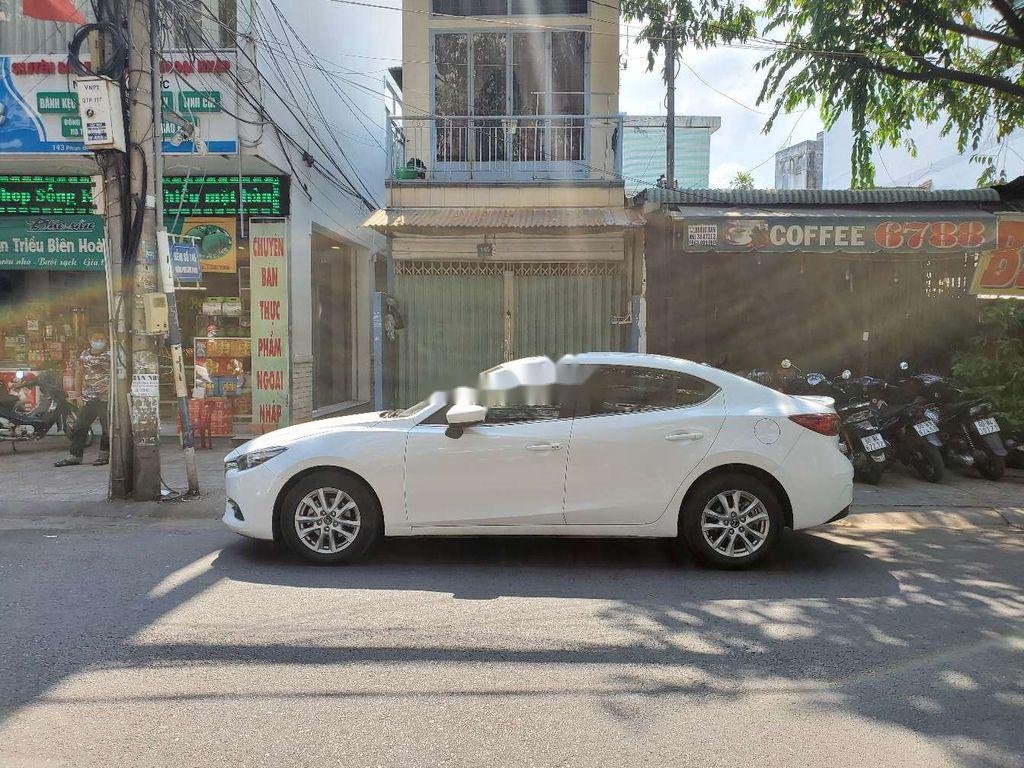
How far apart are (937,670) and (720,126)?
18827mm

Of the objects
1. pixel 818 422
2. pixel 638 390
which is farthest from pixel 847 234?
pixel 638 390

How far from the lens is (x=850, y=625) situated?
4.48 meters

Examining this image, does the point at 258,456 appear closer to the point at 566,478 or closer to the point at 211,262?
the point at 566,478

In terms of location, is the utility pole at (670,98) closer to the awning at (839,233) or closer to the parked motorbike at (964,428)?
the awning at (839,233)

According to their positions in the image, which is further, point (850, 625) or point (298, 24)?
point (298, 24)

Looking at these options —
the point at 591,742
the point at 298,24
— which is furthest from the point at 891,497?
the point at 298,24

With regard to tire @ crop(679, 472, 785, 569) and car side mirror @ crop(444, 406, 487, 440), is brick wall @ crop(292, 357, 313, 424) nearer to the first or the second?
car side mirror @ crop(444, 406, 487, 440)

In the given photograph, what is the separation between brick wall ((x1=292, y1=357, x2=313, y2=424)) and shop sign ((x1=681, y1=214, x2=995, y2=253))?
252 inches

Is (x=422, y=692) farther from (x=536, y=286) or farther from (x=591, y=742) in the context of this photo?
(x=536, y=286)

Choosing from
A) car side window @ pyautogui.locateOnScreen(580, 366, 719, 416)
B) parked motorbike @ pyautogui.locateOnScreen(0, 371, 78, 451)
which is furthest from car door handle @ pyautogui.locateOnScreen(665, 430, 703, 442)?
parked motorbike @ pyautogui.locateOnScreen(0, 371, 78, 451)

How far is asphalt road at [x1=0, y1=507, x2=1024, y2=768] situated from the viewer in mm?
3150

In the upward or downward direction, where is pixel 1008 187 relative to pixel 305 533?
upward

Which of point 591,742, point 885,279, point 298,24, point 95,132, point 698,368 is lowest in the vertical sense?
point 591,742

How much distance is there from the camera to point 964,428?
8.84 meters
